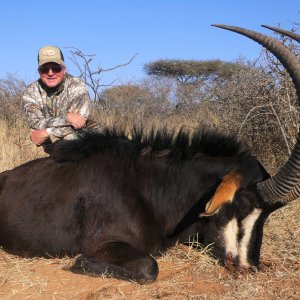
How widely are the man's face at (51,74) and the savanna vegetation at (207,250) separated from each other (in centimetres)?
88

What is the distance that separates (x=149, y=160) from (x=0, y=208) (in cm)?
154

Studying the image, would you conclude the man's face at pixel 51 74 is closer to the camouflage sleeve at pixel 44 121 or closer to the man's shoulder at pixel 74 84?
the man's shoulder at pixel 74 84

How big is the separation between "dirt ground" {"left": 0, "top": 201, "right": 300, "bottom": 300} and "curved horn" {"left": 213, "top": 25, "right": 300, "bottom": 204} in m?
0.66

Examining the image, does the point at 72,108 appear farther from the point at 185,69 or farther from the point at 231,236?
the point at 185,69

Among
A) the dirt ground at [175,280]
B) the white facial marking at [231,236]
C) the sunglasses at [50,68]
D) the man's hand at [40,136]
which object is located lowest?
the dirt ground at [175,280]

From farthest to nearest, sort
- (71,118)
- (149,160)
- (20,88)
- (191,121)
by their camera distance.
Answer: (20,88) < (191,121) < (71,118) < (149,160)

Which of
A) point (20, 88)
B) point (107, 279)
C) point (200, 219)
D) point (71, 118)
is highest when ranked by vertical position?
point (20, 88)

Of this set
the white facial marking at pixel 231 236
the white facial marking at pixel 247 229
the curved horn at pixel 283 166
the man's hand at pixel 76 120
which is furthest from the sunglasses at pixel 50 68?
the white facial marking at pixel 247 229

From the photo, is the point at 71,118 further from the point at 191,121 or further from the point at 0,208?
the point at 191,121

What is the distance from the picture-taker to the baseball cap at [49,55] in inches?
249

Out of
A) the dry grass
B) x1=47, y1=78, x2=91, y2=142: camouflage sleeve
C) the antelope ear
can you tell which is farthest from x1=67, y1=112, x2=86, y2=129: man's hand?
the antelope ear

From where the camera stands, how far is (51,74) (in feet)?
21.2

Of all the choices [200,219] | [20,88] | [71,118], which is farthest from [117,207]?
[20,88]

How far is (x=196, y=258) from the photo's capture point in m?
4.68
